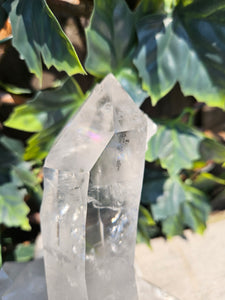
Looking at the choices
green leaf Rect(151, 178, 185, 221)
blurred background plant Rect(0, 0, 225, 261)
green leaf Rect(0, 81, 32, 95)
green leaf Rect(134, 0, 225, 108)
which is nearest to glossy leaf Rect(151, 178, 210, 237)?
green leaf Rect(151, 178, 185, 221)

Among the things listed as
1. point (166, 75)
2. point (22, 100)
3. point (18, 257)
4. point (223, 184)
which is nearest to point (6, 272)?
point (18, 257)

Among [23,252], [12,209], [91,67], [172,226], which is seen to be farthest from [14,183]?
[172,226]

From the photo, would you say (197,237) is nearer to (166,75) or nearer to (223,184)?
(223,184)

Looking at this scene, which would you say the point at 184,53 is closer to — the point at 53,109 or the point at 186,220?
the point at 53,109

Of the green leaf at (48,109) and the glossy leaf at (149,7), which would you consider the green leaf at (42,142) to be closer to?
the green leaf at (48,109)

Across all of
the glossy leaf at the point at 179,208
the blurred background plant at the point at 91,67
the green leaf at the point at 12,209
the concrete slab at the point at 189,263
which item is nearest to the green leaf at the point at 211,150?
the blurred background plant at the point at 91,67
